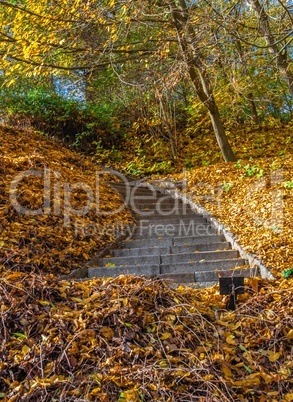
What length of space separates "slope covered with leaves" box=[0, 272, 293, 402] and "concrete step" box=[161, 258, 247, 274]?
105cm

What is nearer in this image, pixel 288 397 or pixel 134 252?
pixel 288 397

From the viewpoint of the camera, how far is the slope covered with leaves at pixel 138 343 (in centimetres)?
278

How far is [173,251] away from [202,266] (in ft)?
2.88

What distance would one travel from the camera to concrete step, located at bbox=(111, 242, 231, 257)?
235 inches

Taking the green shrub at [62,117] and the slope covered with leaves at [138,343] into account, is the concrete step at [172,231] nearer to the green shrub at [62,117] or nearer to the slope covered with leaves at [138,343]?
the slope covered with leaves at [138,343]

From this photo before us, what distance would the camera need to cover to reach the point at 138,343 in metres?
3.20

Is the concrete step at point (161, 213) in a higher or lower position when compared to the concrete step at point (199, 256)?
higher

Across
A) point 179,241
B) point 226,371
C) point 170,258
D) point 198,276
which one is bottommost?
point 226,371

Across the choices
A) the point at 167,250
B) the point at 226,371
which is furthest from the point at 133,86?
the point at 226,371

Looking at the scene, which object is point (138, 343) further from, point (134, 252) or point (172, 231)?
point (172, 231)

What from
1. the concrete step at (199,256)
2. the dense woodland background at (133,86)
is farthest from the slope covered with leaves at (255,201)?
the dense woodland background at (133,86)

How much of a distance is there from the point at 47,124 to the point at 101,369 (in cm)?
1106

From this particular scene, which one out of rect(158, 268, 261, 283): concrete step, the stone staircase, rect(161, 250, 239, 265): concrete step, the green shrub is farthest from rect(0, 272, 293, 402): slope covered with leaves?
the green shrub

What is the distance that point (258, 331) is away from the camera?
11.5ft
